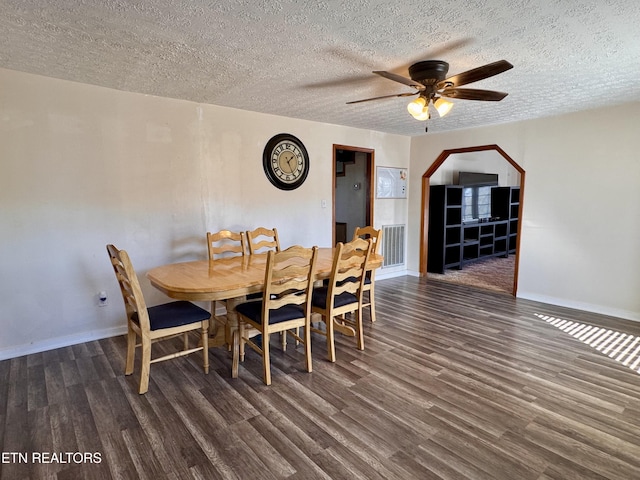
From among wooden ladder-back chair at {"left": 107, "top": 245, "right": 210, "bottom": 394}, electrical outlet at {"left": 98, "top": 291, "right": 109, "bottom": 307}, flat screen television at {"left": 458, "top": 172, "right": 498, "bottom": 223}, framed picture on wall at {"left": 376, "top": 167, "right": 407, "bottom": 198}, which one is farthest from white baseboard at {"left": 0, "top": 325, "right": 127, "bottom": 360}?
flat screen television at {"left": 458, "top": 172, "right": 498, "bottom": 223}

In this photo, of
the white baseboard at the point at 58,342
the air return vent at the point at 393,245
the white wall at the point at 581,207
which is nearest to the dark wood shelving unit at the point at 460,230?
the air return vent at the point at 393,245

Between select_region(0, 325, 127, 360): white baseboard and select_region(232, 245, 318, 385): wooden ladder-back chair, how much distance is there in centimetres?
144

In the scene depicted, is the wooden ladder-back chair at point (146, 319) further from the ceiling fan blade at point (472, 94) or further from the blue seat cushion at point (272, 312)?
the ceiling fan blade at point (472, 94)

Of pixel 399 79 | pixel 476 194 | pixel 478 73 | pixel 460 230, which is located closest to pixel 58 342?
pixel 399 79

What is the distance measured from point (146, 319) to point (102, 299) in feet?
4.22

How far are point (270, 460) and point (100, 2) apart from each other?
8.06 ft

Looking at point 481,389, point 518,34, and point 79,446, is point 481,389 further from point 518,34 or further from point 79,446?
point 79,446

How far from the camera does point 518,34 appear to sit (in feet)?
6.91

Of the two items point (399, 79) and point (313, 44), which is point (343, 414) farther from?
point (313, 44)

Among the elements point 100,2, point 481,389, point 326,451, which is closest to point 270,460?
point 326,451

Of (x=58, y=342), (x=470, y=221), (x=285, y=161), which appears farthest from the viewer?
(x=470, y=221)

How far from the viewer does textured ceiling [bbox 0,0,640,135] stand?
1834 millimetres

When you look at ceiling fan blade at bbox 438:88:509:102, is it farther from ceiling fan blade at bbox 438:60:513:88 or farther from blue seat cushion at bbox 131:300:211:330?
blue seat cushion at bbox 131:300:211:330

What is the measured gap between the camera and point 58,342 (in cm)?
313
